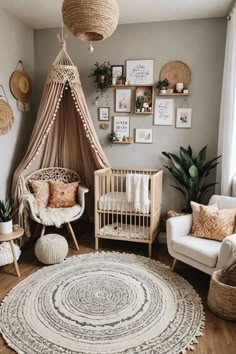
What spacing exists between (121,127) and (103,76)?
69cm

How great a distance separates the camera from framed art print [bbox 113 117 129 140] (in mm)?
4156

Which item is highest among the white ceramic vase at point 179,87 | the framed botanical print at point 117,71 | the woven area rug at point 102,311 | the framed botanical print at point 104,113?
the framed botanical print at point 117,71

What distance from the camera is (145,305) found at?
2664mm

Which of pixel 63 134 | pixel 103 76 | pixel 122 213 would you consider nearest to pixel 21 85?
pixel 63 134

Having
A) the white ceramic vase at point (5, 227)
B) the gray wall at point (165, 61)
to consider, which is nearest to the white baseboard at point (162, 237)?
the gray wall at point (165, 61)

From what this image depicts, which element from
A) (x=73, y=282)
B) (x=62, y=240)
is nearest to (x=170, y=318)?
(x=73, y=282)

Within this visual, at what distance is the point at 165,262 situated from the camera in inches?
138

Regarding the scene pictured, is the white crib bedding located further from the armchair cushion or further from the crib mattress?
the armchair cushion

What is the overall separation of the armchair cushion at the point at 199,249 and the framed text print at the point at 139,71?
2.07 meters

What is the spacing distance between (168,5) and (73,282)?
10.1 feet

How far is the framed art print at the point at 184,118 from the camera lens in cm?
394

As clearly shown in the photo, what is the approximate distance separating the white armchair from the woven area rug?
27 cm

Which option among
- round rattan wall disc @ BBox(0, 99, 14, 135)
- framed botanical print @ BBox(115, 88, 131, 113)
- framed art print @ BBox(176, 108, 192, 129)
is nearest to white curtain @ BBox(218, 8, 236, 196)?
framed art print @ BBox(176, 108, 192, 129)

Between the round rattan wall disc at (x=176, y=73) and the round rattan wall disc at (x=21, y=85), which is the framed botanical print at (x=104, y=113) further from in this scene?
the round rattan wall disc at (x=21, y=85)
